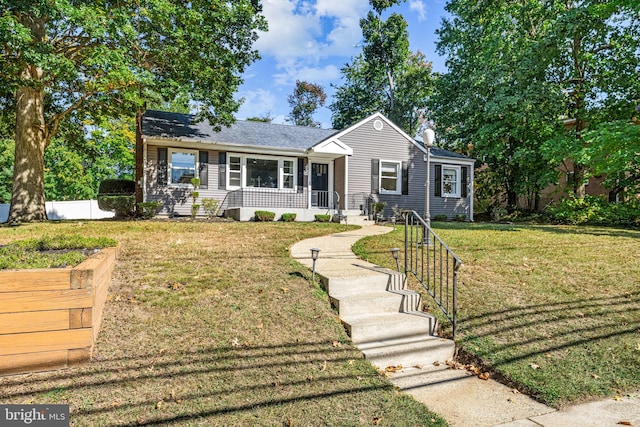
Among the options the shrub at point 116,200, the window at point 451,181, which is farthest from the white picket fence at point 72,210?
the window at point 451,181

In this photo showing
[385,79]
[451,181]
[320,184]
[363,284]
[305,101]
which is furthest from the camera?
[305,101]

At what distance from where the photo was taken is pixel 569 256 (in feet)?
23.4

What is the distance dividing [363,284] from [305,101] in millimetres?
32075

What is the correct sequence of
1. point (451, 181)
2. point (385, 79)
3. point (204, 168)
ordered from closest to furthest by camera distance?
1. point (204, 168)
2. point (451, 181)
3. point (385, 79)

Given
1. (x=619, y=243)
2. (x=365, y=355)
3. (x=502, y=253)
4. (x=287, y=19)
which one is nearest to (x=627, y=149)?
(x=619, y=243)

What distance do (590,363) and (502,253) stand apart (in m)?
3.62

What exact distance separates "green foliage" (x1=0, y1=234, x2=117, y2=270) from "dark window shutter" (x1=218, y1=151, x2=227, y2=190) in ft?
30.1

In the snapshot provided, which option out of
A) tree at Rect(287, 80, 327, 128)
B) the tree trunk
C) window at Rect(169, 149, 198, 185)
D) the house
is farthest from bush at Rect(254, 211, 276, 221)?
tree at Rect(287, 80, 327, 128)

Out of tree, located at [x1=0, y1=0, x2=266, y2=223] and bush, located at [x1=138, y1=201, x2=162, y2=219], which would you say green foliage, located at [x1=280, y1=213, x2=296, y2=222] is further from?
bush, located at [x1=138, y1=201, x2=162, y2=219]

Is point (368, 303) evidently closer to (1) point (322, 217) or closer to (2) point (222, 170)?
(1) point (322, 217)

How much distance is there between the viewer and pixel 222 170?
556 inches

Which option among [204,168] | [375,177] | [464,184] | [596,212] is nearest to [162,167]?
[204,168]

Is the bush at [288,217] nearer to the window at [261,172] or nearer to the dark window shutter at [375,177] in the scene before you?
the window at [261,172]

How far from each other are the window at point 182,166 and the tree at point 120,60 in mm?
Answer: 1738
